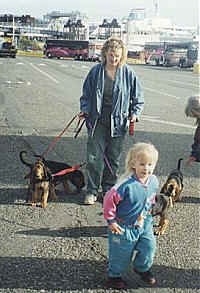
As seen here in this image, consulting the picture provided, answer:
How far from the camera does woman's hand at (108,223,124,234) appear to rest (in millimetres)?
3994

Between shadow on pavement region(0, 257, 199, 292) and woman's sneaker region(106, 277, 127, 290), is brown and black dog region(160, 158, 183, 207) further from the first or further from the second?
woman's sneaker region(106, 277, 127, 290)

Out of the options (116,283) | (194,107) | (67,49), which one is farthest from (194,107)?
(67,49)

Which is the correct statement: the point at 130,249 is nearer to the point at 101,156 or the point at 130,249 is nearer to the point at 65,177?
the point at 101,156

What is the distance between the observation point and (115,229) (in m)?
3.99

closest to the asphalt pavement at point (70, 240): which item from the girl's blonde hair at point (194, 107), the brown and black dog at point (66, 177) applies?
the brown and black dog at point (66, 177)

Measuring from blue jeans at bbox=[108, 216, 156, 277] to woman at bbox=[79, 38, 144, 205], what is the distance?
179 cm

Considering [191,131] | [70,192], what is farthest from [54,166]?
[191,131]

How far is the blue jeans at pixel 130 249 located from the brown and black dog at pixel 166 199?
71 centimetres

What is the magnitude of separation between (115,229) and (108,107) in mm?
→ 2021

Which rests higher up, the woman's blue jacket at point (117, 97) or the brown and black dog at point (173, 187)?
the woman's blue jacket at point (117, 97)

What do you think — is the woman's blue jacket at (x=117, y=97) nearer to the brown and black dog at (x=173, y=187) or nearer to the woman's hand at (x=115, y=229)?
the brown and black dog at (x=173, y=187)

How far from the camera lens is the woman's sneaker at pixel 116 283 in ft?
13.4

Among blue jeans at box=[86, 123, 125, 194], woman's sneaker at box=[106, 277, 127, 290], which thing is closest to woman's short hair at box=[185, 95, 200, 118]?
blue jeans at box=[86, 123, 125, 194]

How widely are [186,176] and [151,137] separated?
2.87 metres
